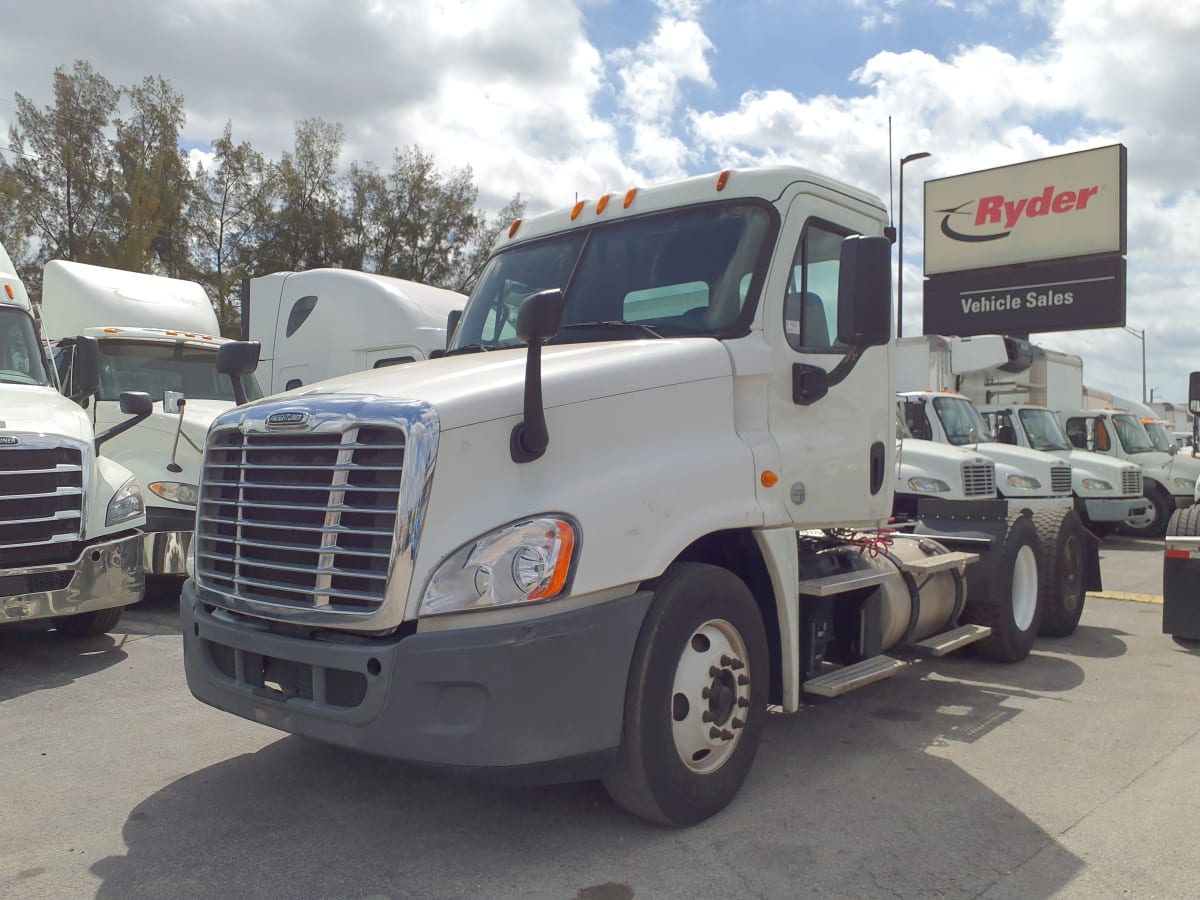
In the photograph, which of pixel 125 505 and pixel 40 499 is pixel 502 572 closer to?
pixel 40 499

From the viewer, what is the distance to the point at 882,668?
16.7 ft

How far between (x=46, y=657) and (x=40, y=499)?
4.21ft

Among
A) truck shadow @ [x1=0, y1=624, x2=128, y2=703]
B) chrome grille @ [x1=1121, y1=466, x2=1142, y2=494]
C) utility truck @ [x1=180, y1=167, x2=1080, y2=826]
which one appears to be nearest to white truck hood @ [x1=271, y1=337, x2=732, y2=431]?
utility truck @ [x1=180, y1=167, x2=1080, y2=826]

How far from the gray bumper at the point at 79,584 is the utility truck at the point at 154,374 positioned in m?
1.54

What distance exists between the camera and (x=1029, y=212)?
27344 millimetres

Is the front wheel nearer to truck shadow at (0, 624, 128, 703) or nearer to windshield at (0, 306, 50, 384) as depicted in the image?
truck shadow at (0, 624, 128, 703)

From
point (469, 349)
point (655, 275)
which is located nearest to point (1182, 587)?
point (655, 275)

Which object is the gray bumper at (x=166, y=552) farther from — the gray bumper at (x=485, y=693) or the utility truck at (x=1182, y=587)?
the utility truck at (x=1182, y=587)

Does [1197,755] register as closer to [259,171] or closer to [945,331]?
[945,331]

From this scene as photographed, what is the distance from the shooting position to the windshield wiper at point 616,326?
14.6ft

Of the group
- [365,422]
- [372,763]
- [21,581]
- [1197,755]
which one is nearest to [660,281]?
[365,422]

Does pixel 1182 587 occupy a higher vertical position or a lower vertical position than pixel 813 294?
lower

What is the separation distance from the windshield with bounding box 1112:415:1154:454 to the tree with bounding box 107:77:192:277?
23019 millimetres

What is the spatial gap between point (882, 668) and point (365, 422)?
9.81 feet
